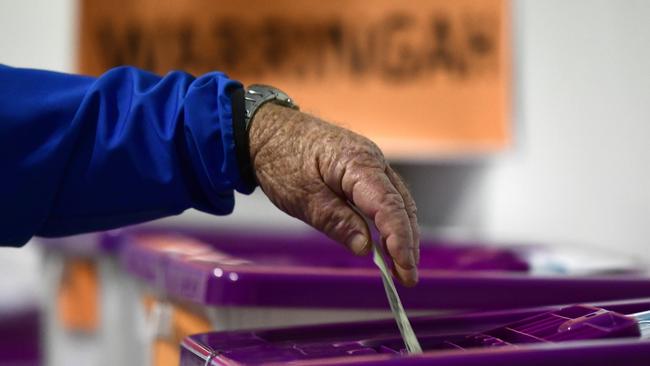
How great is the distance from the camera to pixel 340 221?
2.14 feet

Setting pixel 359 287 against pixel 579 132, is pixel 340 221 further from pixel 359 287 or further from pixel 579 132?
pixel 579 132

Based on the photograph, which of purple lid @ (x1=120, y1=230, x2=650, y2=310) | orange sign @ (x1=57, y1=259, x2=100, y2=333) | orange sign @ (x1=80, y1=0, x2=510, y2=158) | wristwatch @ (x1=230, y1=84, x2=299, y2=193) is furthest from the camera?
orange sign @ (x1=80, y1=0, x2=510, y2=158)

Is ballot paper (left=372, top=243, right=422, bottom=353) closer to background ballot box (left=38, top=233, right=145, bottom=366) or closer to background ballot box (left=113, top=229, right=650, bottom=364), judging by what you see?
background ballot box (left=113, top=229, right=650, bottom=364)

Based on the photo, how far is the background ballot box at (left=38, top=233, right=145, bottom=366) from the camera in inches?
52.4

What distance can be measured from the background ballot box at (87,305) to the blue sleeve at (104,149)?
55cm

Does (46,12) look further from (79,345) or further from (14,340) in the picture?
(79,345)

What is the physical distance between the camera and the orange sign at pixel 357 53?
6.66 feet

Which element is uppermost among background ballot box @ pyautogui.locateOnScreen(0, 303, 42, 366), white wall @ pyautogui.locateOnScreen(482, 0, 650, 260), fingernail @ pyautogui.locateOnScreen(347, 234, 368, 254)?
white wall @ pyautogui.locateOnScreen(482, 0, 650, 260)

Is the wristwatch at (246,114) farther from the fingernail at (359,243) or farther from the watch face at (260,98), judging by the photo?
the fingernail at (359,243)

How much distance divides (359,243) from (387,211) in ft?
0.16

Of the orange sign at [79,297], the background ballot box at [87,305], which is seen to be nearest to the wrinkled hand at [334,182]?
the background ballot box at [87,305]

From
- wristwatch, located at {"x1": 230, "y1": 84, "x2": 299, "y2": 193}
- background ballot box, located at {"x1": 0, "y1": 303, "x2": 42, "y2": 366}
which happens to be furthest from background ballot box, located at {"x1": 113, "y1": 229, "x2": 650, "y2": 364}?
background ballot box, located at {"x1": 0, "y1": 303, "x2": 42, "y2": 366}

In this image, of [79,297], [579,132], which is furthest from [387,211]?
[579,132]

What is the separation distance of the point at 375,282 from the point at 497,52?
4.27 ft
